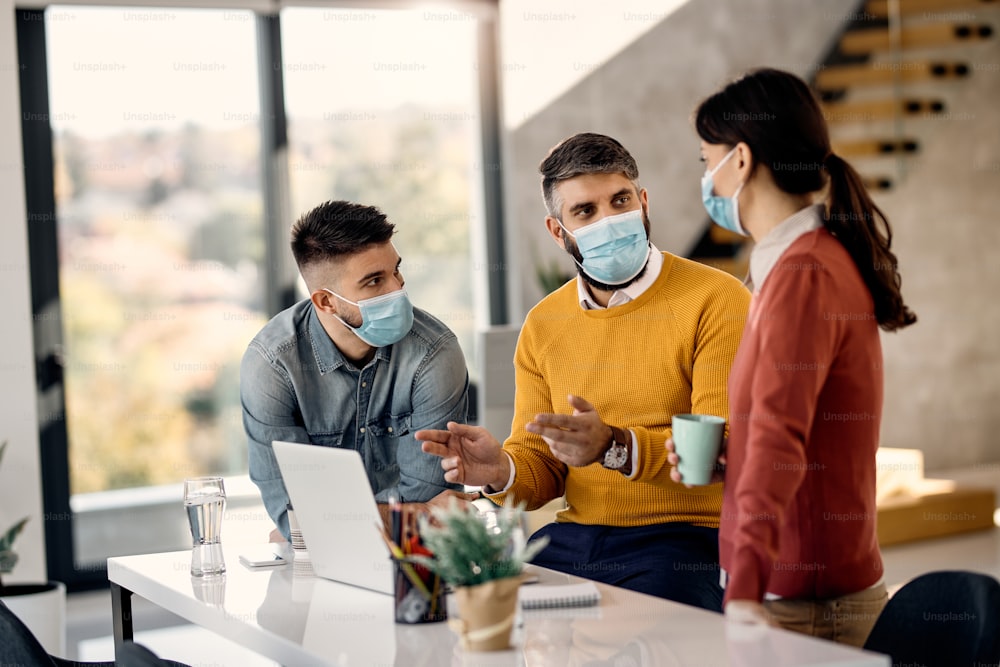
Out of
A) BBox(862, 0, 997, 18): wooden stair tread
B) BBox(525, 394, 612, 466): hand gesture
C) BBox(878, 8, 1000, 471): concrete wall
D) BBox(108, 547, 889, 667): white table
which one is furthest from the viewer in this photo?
BBox(878, 8, 1000, 471): concrete wall

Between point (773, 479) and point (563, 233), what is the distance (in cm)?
106

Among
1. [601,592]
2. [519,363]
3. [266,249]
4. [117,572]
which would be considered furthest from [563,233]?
[266,249]

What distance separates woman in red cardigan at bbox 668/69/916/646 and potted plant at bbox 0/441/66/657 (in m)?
2.81

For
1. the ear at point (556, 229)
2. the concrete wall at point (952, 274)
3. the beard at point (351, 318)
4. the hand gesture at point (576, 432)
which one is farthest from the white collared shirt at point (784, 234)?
the concrete wall at point (952, 274)

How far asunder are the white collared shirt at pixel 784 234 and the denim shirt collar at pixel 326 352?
3.43 feet

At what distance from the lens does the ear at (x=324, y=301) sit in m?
2.71

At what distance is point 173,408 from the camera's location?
5273mm

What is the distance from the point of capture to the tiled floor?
396 cm

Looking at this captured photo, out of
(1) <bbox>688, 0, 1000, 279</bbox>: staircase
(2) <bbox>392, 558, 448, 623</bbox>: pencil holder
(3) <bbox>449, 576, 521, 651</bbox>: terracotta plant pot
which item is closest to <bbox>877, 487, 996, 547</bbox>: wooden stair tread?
(1) <bbox>688, 0, 1000, 279</bbox>: staircase

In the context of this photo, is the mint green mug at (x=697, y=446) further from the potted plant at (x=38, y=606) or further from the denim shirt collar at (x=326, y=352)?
the potted plant at (x=38, y=606)

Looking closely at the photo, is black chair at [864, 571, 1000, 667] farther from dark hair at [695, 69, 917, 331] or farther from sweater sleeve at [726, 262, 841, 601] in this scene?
dark hair at [695, 69, 917, 331]

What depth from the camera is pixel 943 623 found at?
177 cm

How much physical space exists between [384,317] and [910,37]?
193 inches

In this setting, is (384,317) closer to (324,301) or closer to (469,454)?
(324,301)
